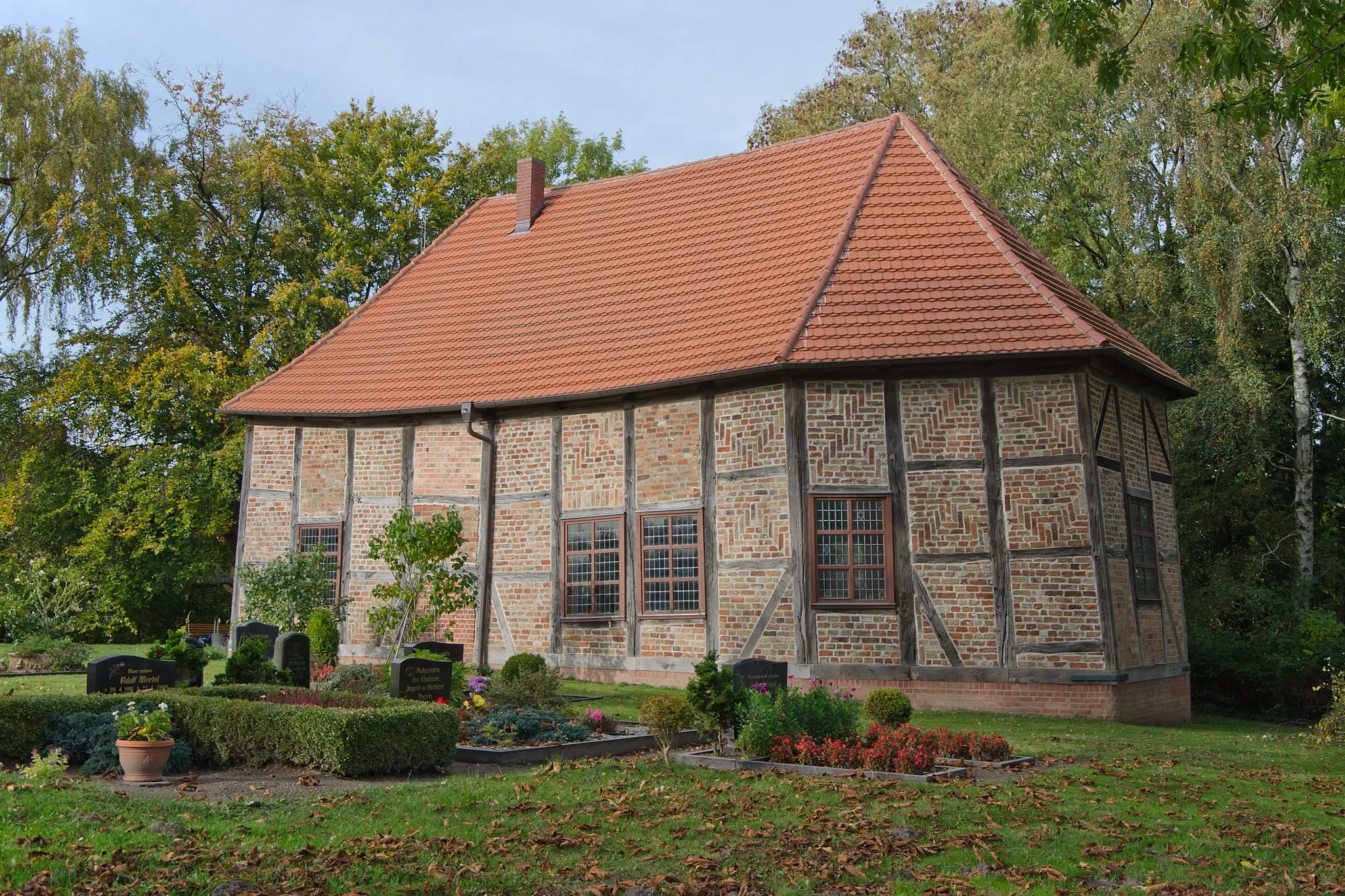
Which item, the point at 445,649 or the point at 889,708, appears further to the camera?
the point at 445,649

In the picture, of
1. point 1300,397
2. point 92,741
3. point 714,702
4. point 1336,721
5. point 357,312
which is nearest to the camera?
point 92,741

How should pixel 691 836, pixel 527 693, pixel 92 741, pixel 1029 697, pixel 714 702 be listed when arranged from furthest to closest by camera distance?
pixel 1029 697, pixel 527 693, pixel 714 702, pixel 92 741, pixel 691 836

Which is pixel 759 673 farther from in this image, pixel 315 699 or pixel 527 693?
pixel 315 699

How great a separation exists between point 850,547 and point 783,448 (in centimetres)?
156

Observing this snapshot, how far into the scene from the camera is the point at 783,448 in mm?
15617

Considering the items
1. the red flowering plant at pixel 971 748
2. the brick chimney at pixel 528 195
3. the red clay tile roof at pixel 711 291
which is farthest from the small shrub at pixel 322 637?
the red flowering plant at pixel 971 748

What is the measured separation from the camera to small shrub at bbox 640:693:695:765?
1050 centimetres

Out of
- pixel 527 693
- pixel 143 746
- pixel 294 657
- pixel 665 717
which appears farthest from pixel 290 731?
pixel 294 657

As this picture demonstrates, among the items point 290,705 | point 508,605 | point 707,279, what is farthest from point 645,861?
point 707,279

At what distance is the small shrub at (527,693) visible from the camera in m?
12.8

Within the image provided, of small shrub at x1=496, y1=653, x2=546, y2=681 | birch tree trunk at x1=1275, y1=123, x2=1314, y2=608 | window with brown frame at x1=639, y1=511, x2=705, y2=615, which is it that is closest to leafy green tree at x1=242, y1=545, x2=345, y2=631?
small shrub at x1=496, y1=653, x2=546, y2=681

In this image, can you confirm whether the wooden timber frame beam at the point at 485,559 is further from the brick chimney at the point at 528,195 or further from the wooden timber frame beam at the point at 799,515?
the brick chimney at the point at 528,195

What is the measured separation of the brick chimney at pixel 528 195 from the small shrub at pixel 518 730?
41.8ft

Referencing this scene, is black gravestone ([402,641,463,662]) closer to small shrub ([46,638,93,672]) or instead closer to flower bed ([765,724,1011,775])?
flower bed ([765,724,1011,775])
